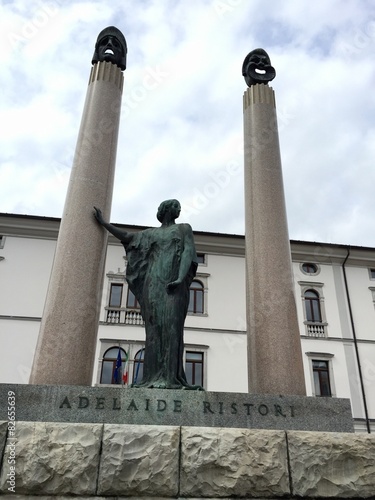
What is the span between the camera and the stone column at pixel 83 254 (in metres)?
6.10

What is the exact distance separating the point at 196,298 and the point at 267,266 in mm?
19504

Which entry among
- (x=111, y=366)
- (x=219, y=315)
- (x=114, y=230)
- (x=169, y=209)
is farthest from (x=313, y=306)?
(x=114, y=230)

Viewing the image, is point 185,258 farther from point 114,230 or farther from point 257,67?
point 257,67

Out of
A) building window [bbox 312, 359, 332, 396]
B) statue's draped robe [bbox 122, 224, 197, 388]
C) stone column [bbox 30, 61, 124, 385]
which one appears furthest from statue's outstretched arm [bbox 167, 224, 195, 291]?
building window [bbox 312, 359, 332, 396]

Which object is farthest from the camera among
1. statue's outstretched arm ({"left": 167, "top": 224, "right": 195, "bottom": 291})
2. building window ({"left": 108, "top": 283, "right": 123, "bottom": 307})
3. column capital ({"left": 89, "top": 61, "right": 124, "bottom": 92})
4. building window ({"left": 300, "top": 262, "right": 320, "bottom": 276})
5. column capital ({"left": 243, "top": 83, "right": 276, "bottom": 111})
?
building window ({"left": 300, "top": 262, "right": 320, "bottom": 276})

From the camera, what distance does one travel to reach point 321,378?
25.1m

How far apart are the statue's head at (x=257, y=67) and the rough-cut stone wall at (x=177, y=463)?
759 cm

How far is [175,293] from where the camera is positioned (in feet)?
19.8

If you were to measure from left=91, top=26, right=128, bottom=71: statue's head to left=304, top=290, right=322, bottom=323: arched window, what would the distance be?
67.7 feet

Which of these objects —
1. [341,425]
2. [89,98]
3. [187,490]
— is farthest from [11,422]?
[89,98]

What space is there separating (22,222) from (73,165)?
20.5 m

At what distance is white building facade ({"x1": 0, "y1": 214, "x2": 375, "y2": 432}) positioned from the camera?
24.2m

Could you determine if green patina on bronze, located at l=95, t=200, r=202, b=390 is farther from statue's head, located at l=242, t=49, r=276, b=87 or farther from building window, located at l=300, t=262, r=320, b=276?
building window, located at l=300, t=262, r=320, b=276

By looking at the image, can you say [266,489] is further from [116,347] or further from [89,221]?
[116,347]
